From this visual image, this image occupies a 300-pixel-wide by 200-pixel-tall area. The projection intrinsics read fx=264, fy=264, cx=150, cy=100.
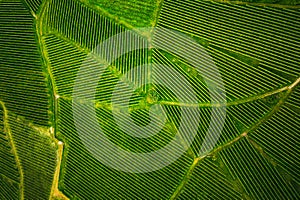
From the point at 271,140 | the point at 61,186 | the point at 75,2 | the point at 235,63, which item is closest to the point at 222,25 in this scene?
the point at 235,63

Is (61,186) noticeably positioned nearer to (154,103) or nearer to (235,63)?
(154,103)

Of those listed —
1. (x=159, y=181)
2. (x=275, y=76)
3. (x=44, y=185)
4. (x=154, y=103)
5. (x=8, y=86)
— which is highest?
(x=275, y=76)

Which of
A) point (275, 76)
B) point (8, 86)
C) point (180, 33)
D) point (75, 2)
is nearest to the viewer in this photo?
point (275, 76)

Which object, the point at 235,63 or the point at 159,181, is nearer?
the point at 235,63

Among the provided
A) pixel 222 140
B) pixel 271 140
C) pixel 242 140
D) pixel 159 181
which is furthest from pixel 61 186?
pixel 271 140

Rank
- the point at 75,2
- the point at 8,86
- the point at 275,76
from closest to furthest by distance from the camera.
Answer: the point at 275,76 < the point at 75,2 < the point at 8,86

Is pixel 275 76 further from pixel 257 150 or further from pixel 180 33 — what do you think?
pixel 180 33

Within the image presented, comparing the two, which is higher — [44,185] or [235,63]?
[235,63]
